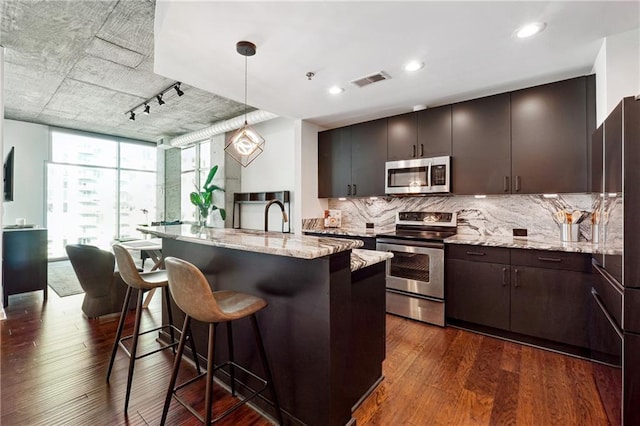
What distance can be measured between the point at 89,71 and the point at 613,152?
5.18 meters

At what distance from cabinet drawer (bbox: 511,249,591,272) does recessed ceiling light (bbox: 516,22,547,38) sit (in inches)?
68.8

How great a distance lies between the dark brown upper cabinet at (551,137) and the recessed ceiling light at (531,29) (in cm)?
96

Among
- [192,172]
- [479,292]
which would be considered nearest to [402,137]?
[479,292]

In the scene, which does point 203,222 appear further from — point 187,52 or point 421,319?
point 421,319

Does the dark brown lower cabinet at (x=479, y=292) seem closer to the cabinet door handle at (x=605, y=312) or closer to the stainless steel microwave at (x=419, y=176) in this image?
the cabinet door handle at (x=605, y=312)

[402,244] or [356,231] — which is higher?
[356,231]

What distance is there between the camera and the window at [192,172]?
6.56 m

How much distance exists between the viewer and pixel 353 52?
2367 mm

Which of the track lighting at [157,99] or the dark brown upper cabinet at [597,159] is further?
the track lighting at [157,99]

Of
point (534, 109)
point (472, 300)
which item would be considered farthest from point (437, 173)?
point (472, 300)

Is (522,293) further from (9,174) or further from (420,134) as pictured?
(9,174)

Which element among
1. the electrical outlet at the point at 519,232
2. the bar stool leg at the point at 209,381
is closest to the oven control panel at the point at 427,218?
→ the electrical outlet at the point at 519,232

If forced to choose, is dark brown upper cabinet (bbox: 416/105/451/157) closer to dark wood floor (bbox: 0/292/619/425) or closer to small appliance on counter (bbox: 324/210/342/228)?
small appliance on counter (bbox: 324/210/342/228)

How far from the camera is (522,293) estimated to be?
105 inches
